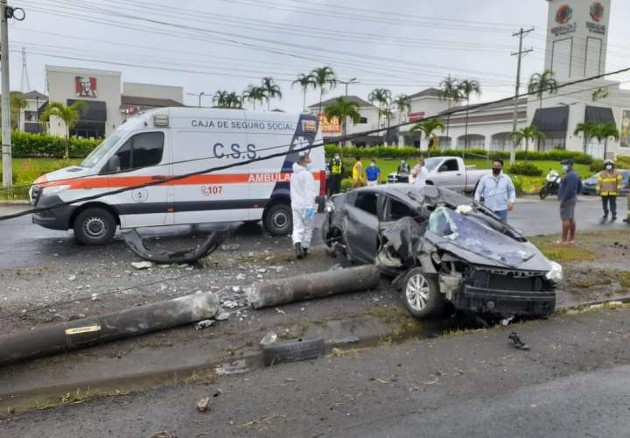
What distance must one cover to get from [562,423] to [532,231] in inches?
418

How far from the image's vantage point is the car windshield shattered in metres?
6.28

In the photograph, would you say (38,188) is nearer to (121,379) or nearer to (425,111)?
(121,379)

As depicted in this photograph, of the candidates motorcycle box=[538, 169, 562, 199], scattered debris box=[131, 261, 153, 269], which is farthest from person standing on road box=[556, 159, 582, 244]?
motorcycle box=[538, 169, 562, 199]

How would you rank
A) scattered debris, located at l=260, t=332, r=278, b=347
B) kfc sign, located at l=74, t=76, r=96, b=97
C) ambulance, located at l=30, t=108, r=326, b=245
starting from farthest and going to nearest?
kfc sign, located at l=74, t=76, r=96, b=97
ambulance, located at l=30, t=108, r=326, b=245
scattered debris, located at l=260, t=332, r=278, b=347

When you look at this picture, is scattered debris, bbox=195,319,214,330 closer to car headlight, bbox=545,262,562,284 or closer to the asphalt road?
car headlight, bbox=545,262,562,284

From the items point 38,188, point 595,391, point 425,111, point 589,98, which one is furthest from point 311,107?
point 595,391

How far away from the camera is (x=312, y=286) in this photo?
6.98 meters

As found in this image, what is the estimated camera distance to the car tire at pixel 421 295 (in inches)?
249

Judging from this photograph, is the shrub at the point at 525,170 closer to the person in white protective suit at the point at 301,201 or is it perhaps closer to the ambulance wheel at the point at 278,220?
the ambulance wheel at the point at 278,220

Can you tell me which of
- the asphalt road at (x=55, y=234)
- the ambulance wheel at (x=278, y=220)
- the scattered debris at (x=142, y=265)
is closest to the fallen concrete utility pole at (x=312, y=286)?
the scattered debris at (x=142, y=265)

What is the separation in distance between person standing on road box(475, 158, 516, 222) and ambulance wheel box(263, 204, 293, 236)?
3.99 m

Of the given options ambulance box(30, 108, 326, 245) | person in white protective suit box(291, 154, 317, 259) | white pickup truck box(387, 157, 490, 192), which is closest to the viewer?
person in white protective suit box(291, 154, 317, 259)

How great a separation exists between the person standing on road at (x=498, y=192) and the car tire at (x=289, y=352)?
598 cm

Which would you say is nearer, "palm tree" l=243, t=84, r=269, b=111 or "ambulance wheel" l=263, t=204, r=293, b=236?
"ambulance wheel" l=263, t=204, r=293, b=236
